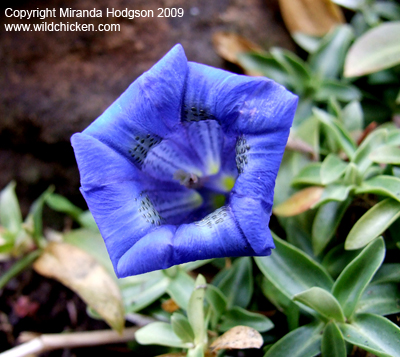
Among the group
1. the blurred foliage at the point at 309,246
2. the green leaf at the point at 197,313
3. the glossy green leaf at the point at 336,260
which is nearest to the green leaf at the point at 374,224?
the blurred foliage at the point at 309,246

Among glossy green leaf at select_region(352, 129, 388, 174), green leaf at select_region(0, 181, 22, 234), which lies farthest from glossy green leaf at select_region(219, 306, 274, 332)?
green leaf at select_region(0, 181, 22, 234)

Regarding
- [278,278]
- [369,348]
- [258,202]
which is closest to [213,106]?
[258,202]

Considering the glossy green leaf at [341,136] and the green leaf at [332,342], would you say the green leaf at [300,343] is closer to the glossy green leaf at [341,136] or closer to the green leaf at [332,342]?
the green leaf at [332,342]

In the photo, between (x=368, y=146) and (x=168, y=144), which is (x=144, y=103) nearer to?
(x=168, y=144)

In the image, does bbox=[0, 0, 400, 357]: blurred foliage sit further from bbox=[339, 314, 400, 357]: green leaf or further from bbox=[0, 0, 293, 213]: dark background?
bbox=[0, 0, 293, 213]: dark background

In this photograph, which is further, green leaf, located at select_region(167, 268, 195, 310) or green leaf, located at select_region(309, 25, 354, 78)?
green leaf, located at select_region(309, 25, 354, 78)

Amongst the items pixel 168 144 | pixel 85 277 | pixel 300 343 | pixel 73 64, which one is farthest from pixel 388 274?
pixel 73 64

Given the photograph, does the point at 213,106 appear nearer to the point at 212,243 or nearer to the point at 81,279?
the point at 212,243
